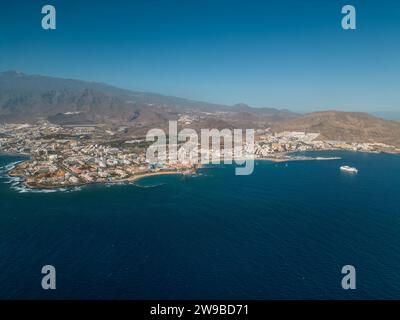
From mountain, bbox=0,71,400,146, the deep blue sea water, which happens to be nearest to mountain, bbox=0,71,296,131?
mountain, bbox=0,71,400,146

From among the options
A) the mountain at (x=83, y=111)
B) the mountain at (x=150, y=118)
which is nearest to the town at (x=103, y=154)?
the mountain at (x=150, y=118)

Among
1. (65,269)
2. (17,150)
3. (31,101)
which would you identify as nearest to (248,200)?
(65,269)

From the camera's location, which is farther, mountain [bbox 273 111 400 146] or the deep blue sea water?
mountain [bbox 273 111 400 146]

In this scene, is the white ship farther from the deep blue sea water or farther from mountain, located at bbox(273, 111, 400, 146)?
mountain, located at bbox(273, 111, 400, 146)

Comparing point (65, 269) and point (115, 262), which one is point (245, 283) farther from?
point (65, 269)

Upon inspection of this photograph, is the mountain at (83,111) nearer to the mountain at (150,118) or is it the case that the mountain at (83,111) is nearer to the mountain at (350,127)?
the mountain at (150,118)

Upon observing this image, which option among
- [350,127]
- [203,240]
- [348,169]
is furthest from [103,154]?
[350,127]
